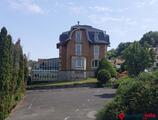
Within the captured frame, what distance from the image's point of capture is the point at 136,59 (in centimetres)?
5050

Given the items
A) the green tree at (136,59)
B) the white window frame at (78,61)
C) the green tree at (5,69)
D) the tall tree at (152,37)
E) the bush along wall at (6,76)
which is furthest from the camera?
the tall tree at (152,37)

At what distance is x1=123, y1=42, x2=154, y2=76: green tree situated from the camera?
50.2m

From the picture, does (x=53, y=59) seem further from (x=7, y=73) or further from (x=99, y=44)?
(x=7, y=73)

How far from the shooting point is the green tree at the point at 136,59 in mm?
50188

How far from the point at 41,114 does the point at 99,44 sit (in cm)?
4234

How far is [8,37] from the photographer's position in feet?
112

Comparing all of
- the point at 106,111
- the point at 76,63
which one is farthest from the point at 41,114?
the point at 76,63

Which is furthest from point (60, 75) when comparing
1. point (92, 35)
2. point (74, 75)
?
point (92, 35)

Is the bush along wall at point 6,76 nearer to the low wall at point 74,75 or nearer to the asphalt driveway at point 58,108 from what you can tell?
the asphalt driveway at point 58,108

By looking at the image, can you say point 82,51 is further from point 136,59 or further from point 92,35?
point 136,59

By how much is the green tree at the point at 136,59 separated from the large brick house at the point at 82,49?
21.0 metres

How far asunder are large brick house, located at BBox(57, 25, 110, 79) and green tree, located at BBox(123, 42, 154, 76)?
2104 centimetres

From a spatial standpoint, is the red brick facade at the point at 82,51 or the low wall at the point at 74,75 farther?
the red brick facade at the point at 82,51

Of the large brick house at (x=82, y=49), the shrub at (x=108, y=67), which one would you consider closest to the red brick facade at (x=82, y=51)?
the large brick house at (x=82, y=49)
